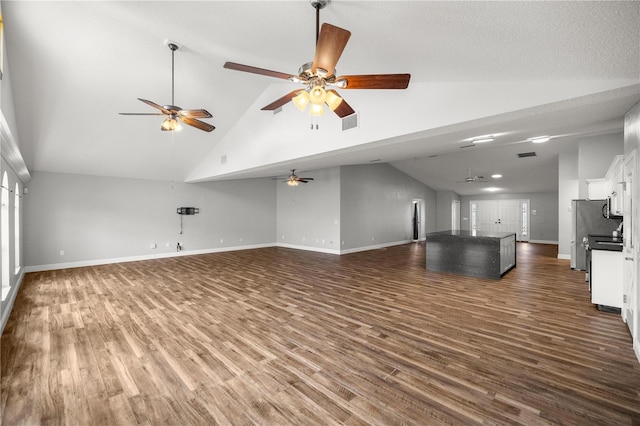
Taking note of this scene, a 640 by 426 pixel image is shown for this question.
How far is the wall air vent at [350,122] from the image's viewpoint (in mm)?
4497

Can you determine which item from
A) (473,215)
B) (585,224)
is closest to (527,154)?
(585,224)

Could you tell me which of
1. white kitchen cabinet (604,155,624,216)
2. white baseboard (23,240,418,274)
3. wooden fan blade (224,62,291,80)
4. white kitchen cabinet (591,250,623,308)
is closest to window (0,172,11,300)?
white baseboard (23,240,418,274)

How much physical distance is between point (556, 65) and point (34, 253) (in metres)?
10.4

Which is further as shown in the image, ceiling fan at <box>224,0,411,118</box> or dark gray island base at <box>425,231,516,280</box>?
dark gray island base at <box>425,231,516,280</box>

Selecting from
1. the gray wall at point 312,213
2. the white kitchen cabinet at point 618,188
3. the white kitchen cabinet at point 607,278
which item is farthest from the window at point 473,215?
the white kitchen cabinet at point 607,278

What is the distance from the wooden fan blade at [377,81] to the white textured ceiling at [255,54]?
431 millimetres

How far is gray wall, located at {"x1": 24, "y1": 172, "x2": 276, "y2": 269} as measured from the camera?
705 centimetres

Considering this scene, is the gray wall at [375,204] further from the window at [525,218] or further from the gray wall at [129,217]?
the window at [525,218]

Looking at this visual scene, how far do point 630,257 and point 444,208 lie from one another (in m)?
12.1

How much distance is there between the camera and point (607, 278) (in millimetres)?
3793

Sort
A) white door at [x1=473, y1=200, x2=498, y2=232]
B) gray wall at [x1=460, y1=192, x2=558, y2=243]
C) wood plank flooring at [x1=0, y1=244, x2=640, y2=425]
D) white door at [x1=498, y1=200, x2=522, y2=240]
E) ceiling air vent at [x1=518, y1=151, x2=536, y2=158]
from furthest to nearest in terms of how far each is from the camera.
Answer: white door at [x1=473, y1=200, x2=498, y2=232] < white door at [x1=498, y1=200, x2=522, y2=240] < gray wall at [x1=460, y1=192, x2=558, y2=243] < ceiling air vent at [x1=518, y1=151, x2=536, y2=158] < wood plank flooring at [x1=0, y1=244, x2=640, y2=425]

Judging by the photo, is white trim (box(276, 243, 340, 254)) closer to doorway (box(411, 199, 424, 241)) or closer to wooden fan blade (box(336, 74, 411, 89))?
doorway (box(411, 199, 424, 241))

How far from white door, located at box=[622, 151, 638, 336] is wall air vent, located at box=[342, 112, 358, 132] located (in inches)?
127

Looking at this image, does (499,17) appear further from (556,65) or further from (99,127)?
(99,127)
